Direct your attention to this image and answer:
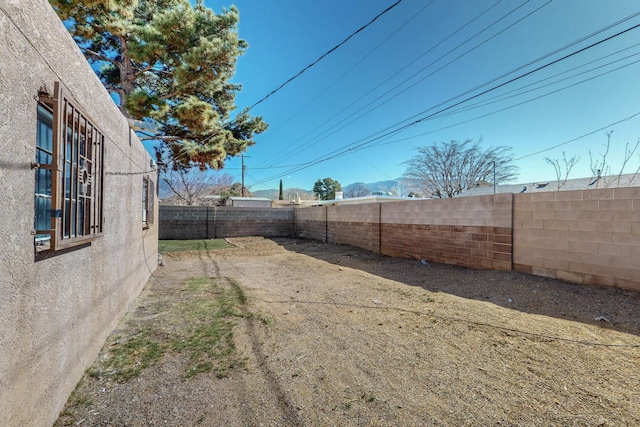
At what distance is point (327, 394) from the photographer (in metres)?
1.99

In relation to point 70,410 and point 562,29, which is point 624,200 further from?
point 70,410

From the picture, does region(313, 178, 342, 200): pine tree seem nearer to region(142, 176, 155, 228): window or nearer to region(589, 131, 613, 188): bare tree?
region(589, 131, 613, 188): bare tree

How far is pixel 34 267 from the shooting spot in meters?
1.41

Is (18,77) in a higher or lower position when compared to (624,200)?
higher

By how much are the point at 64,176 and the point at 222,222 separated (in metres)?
12.1

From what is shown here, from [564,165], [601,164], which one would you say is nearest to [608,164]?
[601,164]

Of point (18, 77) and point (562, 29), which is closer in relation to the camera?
point (18, 77)

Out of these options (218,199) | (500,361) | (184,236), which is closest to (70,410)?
(500,361)

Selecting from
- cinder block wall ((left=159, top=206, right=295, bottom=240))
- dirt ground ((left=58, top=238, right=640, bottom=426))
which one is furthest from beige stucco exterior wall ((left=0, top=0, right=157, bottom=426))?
cinder block wall ((left=159, top=206, right=295, bottom=240))

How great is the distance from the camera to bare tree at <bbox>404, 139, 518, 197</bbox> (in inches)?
769

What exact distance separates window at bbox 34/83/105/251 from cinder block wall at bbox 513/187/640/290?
20.3 feet

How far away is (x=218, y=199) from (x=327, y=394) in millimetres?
27262

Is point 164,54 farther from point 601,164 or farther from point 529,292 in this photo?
point 601,164

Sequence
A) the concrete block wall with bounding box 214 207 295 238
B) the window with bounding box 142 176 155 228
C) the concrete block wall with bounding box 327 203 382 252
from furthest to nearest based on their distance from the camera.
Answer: the concrete block wall with bounding box 214 207 295 238 → the concrete block wall with bounding box 327 203 382 252 → the window with bounding box 142 176 155 228
